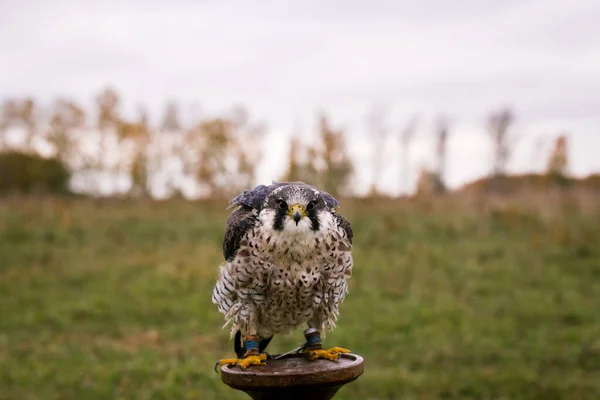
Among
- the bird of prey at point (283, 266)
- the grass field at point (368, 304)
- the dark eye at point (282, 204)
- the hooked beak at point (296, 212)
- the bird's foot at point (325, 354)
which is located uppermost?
the dark eye at point (282, 204)

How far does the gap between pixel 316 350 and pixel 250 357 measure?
0.34 metres

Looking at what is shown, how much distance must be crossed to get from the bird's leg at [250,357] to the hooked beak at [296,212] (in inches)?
27.0

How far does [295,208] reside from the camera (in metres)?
2.66

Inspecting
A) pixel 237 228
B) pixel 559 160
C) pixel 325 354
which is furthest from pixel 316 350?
pixel 559 160

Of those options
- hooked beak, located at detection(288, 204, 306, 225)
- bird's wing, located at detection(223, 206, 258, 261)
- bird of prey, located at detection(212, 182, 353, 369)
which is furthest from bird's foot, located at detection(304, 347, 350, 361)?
hooked beak, located at detection(288, 204, 306, 225)

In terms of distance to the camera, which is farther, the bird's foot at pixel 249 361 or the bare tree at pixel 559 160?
the bare tree at pixel 559 160

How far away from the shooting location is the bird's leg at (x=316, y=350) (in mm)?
2951

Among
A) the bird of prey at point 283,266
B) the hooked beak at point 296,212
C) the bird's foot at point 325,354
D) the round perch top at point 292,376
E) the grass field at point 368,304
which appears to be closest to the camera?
the round perch top at point 292,376

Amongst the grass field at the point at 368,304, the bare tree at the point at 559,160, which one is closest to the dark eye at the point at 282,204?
the grass field at the point at 368,304

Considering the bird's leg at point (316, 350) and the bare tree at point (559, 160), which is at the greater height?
the bare tree at point (559, 160)

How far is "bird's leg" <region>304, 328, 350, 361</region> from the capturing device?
2.95m

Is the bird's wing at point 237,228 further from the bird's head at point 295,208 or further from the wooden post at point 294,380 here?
the wooden post at point 294,380

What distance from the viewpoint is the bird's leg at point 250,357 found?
2.82 meters

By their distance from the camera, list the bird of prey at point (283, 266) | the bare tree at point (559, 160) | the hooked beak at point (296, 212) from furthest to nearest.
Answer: the bare tree at point (559, 160) → the bird of prey at point (283, 266) → the hooked beak at point (296, 212)
